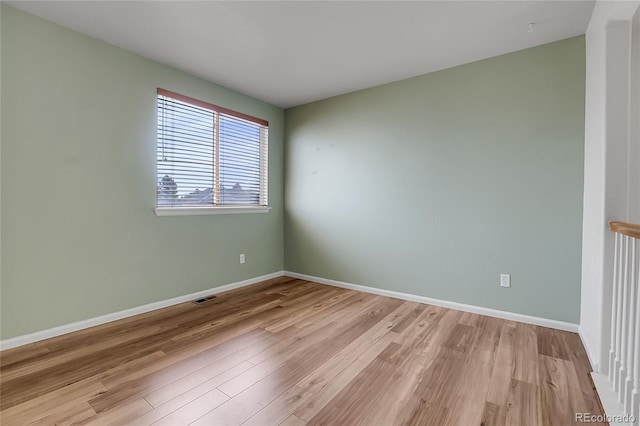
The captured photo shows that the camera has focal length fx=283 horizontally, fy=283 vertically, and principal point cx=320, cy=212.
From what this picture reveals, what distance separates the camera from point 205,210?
3137 mm

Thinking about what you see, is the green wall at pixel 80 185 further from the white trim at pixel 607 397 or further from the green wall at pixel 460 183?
the white trim at pixel 607 397

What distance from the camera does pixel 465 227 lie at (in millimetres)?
2773

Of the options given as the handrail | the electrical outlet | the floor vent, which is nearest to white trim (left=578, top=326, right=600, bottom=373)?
the electrical outlet

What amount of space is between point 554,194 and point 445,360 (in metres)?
1.66

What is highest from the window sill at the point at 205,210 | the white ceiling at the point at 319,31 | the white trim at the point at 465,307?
the white ceiling at the point at 319,31

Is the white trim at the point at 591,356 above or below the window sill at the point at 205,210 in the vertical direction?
below

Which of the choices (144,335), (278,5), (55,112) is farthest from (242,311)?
(278,5)

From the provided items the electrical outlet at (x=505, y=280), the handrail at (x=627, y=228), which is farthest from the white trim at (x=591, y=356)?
the handrail at (x=627, y=228)

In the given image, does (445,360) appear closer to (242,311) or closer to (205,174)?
(242,311)

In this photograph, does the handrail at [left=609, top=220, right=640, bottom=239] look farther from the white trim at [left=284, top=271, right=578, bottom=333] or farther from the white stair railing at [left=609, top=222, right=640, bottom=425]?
the white trim at [left=284, top=271, right=578, bottom=333]

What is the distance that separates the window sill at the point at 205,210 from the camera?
281 centimetres

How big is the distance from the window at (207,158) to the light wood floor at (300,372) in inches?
48.0

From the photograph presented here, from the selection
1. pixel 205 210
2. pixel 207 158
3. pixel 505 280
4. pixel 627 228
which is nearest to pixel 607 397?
pixel 627 228

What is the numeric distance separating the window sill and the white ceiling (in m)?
1.43
